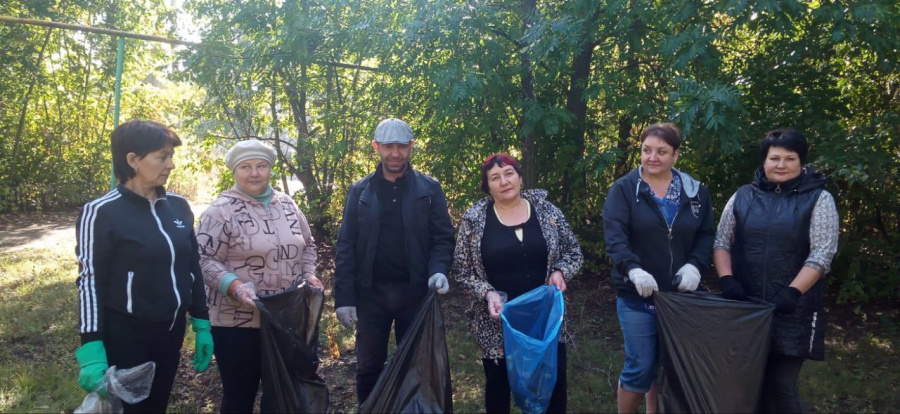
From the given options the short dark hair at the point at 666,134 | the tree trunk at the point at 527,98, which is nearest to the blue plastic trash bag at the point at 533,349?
the short dark hair at the point at 666,134

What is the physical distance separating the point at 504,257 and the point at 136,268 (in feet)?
5.01

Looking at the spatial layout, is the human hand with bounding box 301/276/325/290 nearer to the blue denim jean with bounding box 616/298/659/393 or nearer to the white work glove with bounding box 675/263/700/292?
the blue denim jean with bounding box 616/298/659/393

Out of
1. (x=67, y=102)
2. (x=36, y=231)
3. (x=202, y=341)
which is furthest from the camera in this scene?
(x=67, y=102)

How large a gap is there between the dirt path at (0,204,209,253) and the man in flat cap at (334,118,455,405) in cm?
680

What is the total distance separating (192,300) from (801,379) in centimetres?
393

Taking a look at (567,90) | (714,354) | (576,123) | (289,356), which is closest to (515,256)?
(714,354)

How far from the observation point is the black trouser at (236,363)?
2.73 m

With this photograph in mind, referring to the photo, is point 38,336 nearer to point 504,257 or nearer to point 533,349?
point 504,257

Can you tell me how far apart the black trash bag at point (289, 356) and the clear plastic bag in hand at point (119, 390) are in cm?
48

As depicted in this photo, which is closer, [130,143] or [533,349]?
[130,143]

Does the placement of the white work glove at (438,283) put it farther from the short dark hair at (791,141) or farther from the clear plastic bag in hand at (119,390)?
the short dark hair at (791,141)

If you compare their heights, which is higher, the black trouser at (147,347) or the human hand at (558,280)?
the human hand at (558,280)

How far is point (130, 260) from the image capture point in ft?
7.50

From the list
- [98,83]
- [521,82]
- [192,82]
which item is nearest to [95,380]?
[521,82]
